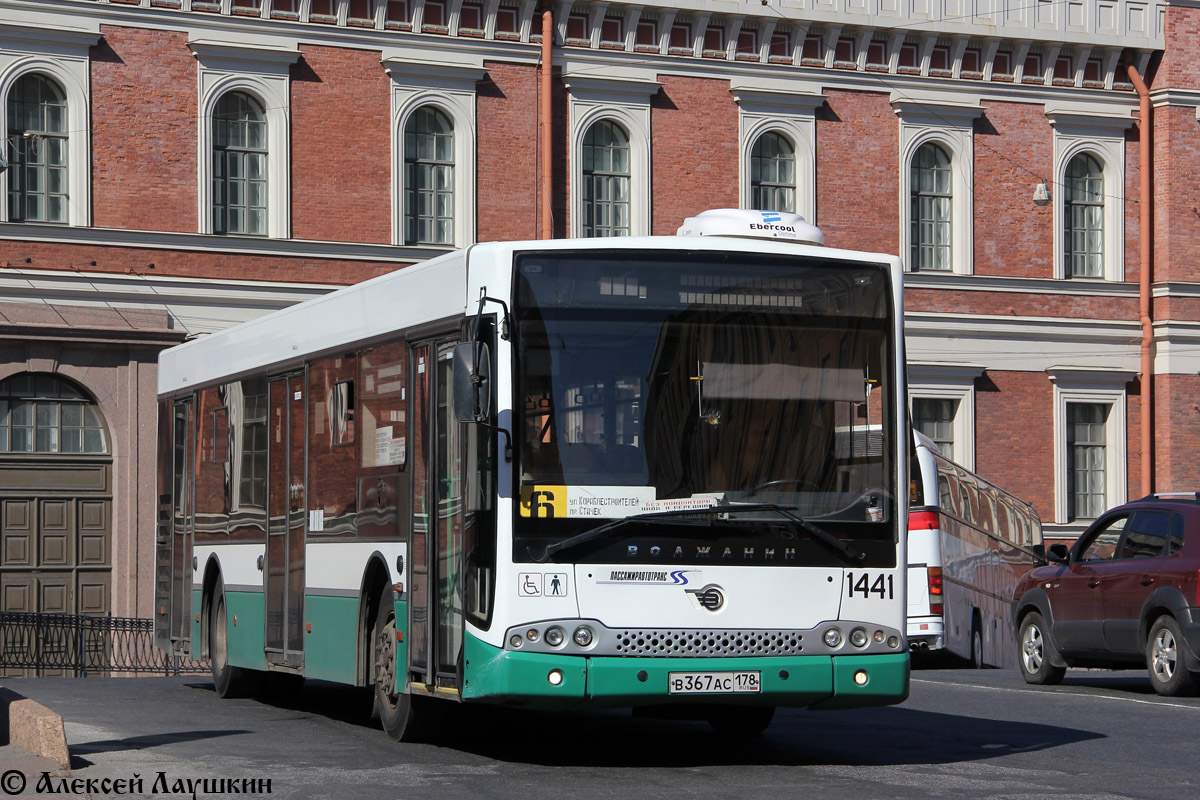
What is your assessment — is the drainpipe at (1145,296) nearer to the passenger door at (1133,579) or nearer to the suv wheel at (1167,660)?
the passenger door at (1133,579)

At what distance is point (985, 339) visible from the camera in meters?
33.2

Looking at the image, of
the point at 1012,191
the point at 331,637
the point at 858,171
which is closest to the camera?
the point at 331,637

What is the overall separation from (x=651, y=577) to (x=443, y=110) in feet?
65.4

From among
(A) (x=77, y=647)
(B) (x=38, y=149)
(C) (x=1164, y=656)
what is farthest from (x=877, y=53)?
(C) (x=1164, y=656)

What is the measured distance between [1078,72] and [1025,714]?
20838mm

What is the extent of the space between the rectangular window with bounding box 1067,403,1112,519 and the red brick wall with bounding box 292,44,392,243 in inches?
492

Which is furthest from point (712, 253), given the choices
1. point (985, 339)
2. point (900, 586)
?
point (985, 339)

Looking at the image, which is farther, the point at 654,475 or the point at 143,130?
the point at 143,130

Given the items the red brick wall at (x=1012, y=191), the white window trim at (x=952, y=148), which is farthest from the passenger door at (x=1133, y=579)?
the red brick wall at (x=1012, y=191)

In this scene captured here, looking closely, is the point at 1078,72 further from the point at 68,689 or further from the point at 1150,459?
the point at 68,689

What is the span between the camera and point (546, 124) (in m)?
30.3

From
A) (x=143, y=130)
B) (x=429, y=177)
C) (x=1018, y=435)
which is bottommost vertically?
(x=1018, y=435)

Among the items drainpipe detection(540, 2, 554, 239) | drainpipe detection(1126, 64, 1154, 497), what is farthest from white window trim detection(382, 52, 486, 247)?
drainpipe detection(1126, 64, 1154, 497)

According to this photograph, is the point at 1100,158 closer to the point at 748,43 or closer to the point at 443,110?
the point at 748,43
